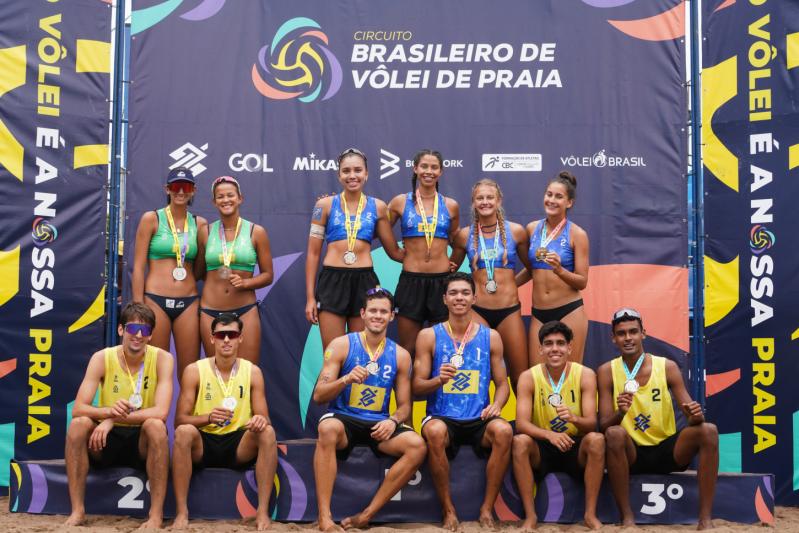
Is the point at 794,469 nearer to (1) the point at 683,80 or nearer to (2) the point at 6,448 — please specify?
(1) the point at 683,80

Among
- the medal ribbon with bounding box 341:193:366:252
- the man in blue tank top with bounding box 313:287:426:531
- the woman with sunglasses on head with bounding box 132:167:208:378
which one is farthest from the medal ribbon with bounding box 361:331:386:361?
the woman with sunglasses on head with bounding box 132:167:208:378

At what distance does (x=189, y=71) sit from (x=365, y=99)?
138 cm

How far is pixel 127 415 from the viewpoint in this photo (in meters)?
4.91

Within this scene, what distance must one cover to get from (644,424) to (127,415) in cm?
305

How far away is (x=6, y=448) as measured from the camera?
20.3 ft

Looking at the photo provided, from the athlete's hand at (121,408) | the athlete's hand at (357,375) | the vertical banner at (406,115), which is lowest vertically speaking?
the athlete's hand at (121,408)

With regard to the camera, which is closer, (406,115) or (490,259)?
(490,259)

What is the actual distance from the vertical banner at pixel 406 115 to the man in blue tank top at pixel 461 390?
1.36 meters

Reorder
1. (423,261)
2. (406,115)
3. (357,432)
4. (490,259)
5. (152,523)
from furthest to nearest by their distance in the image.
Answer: (406,115) < (423,261) < (490,259) < (357,432) < (152,523)

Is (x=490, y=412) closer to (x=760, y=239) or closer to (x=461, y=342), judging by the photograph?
(x=461, y=342)

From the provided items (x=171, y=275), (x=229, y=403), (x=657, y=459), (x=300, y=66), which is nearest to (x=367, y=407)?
(x=229, y=403)

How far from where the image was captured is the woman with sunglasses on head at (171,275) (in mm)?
5598

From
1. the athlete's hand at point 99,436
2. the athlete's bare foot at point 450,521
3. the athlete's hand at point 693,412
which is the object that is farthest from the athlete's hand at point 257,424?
the athlete's hand at point 693,412

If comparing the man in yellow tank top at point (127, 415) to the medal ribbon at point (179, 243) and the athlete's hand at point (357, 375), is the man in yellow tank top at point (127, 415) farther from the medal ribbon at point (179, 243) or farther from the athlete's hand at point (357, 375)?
the athlete's hand at point (357, 375)
